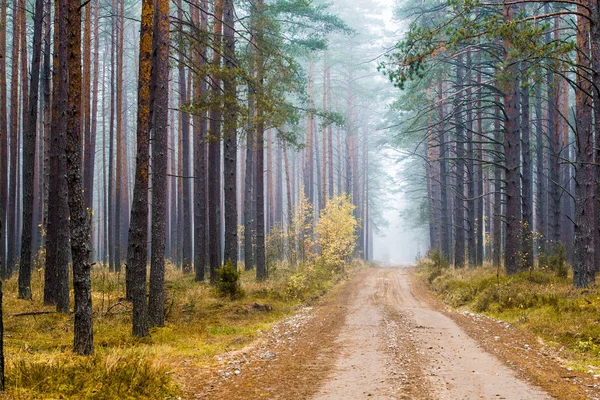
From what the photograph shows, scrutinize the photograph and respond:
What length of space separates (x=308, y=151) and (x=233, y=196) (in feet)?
78.3

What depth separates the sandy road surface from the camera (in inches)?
251

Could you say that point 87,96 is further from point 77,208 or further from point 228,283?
point 77,208

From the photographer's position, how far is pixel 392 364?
7.98 metres

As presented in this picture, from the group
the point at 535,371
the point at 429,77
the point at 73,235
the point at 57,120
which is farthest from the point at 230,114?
the point at 429,77

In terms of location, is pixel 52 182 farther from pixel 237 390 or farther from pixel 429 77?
pixel 429 77

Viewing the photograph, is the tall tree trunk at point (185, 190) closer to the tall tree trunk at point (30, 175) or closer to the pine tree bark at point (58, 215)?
the tall tree trunk at point (30, 175)

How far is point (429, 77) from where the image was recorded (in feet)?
80.6

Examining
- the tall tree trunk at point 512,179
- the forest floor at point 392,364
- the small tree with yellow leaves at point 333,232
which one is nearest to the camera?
the forest floor at point 392,364

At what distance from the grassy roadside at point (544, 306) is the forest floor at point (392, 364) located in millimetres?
390

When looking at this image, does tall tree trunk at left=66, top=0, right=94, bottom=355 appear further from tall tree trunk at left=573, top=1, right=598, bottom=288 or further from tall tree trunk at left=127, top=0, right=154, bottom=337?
tall tree trunk at left=573, top=1, right=598, bottom=288

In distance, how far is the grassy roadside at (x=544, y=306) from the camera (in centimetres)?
925

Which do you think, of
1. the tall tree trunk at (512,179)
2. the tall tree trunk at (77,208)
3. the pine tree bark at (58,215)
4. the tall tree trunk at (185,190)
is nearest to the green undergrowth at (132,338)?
the tall tree trunk at (77,208)

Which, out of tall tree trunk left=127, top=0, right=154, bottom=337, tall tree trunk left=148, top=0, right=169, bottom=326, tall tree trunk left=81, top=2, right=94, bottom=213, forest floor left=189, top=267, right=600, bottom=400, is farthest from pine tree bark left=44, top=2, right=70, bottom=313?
forest floor left=189, top=267, right=600, bottom=400

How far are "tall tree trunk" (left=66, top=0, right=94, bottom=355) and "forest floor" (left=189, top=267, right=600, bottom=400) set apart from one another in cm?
179
